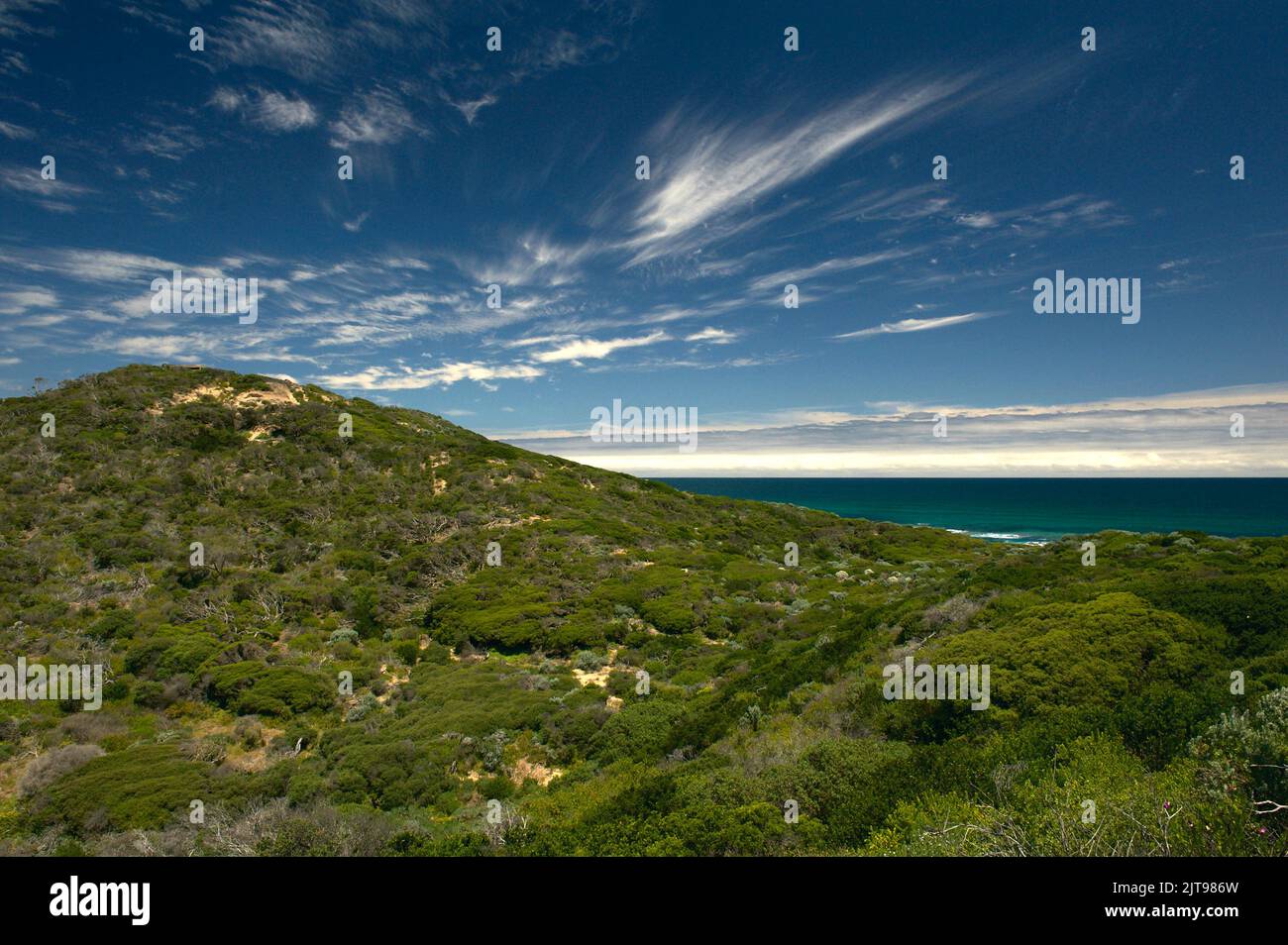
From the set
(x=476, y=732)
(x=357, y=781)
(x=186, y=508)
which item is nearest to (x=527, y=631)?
(x=476, y=732)

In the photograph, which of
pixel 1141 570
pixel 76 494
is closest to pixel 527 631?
pixel 1141 570

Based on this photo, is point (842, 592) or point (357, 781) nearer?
point (357, 781)
